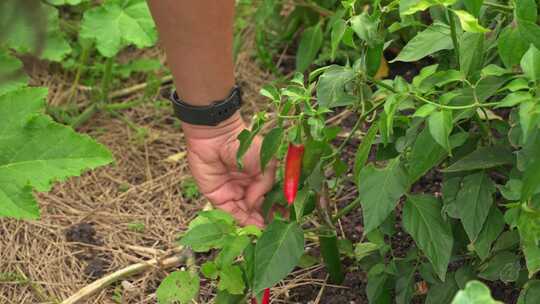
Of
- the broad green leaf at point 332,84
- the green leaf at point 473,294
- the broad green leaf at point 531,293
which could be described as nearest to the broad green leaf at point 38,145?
the broad green leaf at point 332,84

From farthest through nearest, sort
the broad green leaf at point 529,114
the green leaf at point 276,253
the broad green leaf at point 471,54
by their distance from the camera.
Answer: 1. the green leaf at point 276,253
2. the broad green leaf at point 471,54
3. the broad green leaf at point 529,114

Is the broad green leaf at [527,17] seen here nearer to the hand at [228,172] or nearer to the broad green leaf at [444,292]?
the broad green leaf at [444,292]

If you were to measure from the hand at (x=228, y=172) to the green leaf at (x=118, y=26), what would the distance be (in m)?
0.49

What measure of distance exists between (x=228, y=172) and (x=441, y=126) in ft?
2.91

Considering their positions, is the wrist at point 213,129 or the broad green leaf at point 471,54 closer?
the broad green leaf at point 471,54

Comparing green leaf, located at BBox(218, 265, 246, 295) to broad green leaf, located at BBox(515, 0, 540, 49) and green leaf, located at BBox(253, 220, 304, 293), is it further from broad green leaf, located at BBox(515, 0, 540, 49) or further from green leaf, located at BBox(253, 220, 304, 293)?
broad green leaf, located at BBox(515, 0, 540, 49)

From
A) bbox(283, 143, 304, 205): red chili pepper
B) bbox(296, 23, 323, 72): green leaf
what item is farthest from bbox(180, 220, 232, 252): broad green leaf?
bbox(296, 23, 323, 72): green leaf

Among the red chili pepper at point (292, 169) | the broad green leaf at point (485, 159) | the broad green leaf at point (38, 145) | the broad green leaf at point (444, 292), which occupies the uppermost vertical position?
the broad green leaf at point (485, 159)

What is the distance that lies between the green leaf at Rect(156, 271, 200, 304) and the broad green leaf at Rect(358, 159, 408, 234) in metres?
0.43

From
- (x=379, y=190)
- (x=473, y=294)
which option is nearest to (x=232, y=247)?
(x=379, y=190)

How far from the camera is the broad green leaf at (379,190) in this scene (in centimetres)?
167

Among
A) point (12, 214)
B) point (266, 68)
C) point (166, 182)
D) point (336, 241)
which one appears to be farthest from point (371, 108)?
point (266, 68)

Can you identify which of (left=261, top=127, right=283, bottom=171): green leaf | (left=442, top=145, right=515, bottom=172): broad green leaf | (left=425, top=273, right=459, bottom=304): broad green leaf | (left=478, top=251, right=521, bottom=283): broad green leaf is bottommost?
(left=425, top=273, right=459, bottom=304): broad green leaf

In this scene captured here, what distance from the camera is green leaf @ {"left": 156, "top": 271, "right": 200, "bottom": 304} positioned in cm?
190
